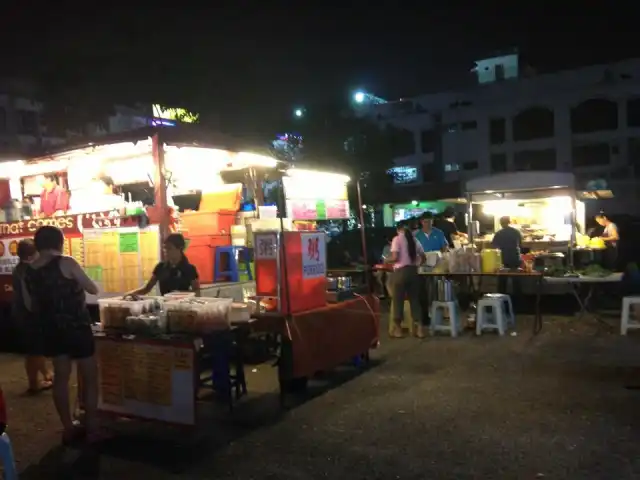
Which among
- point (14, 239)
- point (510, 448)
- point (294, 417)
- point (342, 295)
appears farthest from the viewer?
point (14, 239)

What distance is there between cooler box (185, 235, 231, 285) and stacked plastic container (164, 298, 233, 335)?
340cm

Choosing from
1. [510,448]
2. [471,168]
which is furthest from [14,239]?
[471,168]

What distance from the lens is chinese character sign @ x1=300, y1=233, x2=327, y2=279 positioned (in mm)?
6383

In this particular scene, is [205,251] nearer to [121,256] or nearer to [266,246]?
[121,256]

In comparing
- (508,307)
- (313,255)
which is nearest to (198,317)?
(313,255)

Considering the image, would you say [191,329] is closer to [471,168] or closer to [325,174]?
[325,174]

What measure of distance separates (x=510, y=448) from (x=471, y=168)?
104 feet

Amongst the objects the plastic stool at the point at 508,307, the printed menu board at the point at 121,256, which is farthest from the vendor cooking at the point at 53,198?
the plastic stool at the point at 508,307

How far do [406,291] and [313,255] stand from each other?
3.10 metres

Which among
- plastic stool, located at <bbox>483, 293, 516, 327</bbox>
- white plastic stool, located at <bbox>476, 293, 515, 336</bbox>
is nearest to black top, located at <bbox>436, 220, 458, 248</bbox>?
plastic stool, located at <bbox>483, 293, 516, 327</bbox>

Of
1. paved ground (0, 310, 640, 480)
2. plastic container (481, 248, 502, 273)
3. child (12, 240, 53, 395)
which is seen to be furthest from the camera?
plastic container (481, 248, 502, 273)

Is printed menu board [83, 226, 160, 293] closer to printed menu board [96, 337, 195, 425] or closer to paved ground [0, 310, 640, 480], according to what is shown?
paved ground [0, 310, 640, 480]

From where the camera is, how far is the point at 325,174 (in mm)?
9344

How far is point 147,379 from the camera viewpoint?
203 inches
